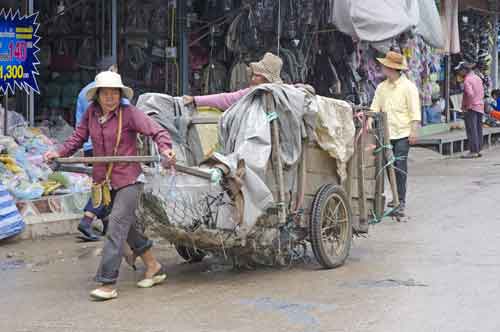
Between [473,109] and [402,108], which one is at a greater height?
[473,109]

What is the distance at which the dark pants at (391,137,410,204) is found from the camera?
34.7ft

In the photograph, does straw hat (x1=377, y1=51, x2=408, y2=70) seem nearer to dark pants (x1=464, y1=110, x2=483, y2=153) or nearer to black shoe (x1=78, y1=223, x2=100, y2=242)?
black shoe (x1=78, y1=223, x2=100, y2=242)

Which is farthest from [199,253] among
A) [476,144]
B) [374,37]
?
[476,144]

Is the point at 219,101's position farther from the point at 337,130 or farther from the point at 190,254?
the point at 190,254

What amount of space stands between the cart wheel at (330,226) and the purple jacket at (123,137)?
57.4 inches

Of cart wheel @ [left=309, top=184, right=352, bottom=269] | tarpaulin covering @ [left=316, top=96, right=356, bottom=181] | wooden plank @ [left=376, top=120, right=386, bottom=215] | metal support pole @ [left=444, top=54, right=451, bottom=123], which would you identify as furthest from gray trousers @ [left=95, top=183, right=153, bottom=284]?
metal support pole @ [left=444, top=54, right=451, bottom=123]

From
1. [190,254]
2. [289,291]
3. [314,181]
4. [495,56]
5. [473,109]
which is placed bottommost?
[289,291]

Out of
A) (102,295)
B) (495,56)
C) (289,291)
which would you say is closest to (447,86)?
Answer: (495,56)

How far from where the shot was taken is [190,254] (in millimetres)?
8211

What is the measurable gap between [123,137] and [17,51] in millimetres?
5868

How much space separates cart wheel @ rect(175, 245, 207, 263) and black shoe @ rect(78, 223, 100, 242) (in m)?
1.50

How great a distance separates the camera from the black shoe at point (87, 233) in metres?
9.38

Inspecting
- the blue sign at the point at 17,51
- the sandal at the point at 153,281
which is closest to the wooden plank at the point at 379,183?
the sandal at the point at 153,281

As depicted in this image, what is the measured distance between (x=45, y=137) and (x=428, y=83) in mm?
10259
